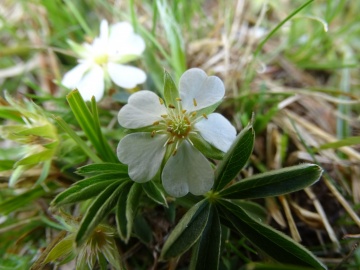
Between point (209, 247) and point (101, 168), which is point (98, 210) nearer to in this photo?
point (101, 168)

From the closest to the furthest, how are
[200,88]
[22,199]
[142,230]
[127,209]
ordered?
[127,209], [200,88], [142,230], [22,199]

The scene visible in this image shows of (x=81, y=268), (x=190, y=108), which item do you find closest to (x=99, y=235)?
(x=81, y=268)

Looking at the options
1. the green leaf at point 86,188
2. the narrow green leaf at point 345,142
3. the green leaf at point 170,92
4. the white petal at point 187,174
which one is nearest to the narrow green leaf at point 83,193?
the green leaf at point 86,188

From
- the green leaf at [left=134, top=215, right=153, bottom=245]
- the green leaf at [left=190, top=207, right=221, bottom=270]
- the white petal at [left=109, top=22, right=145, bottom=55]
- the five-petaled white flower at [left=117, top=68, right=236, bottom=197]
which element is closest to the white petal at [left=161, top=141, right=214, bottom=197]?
the five-petaled white flower at [left=117, top=68, right=236, bottom=197]

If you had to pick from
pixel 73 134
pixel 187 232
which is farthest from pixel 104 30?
pixel 187 232

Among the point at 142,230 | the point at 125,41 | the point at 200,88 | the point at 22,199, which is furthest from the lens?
the point at 125,41

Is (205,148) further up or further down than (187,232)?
further up

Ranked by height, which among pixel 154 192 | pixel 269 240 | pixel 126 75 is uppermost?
pixel 126 75
